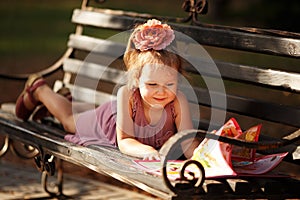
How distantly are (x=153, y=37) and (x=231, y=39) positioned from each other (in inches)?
23.0

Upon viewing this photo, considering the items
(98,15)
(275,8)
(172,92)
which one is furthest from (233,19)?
(172,92)

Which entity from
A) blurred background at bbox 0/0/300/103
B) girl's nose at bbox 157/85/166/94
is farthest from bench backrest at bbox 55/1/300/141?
blurred background at bbox 0/0/300/103

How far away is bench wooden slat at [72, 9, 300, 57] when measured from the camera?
4.62 meters

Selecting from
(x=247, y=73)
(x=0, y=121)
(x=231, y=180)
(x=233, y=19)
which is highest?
(x=247, y=73)

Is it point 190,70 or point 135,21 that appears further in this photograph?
point 135,21

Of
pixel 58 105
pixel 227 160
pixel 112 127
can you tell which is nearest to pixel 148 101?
pixel 112 127

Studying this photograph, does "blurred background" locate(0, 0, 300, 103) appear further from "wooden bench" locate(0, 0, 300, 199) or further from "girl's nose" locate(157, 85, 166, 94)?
"girl's nose" locate(157, 85, 166, 94)

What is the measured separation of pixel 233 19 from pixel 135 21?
61.3ft

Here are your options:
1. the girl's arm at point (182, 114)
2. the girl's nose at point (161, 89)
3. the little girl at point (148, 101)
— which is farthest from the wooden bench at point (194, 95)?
the girl's nose at point (161, 89)

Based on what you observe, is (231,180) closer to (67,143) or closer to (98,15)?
(67,143)

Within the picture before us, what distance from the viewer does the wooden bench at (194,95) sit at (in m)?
4.15

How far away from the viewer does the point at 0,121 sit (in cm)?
568

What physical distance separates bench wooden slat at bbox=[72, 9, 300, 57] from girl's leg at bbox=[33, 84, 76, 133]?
67 centimetres

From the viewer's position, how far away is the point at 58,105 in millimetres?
5695
